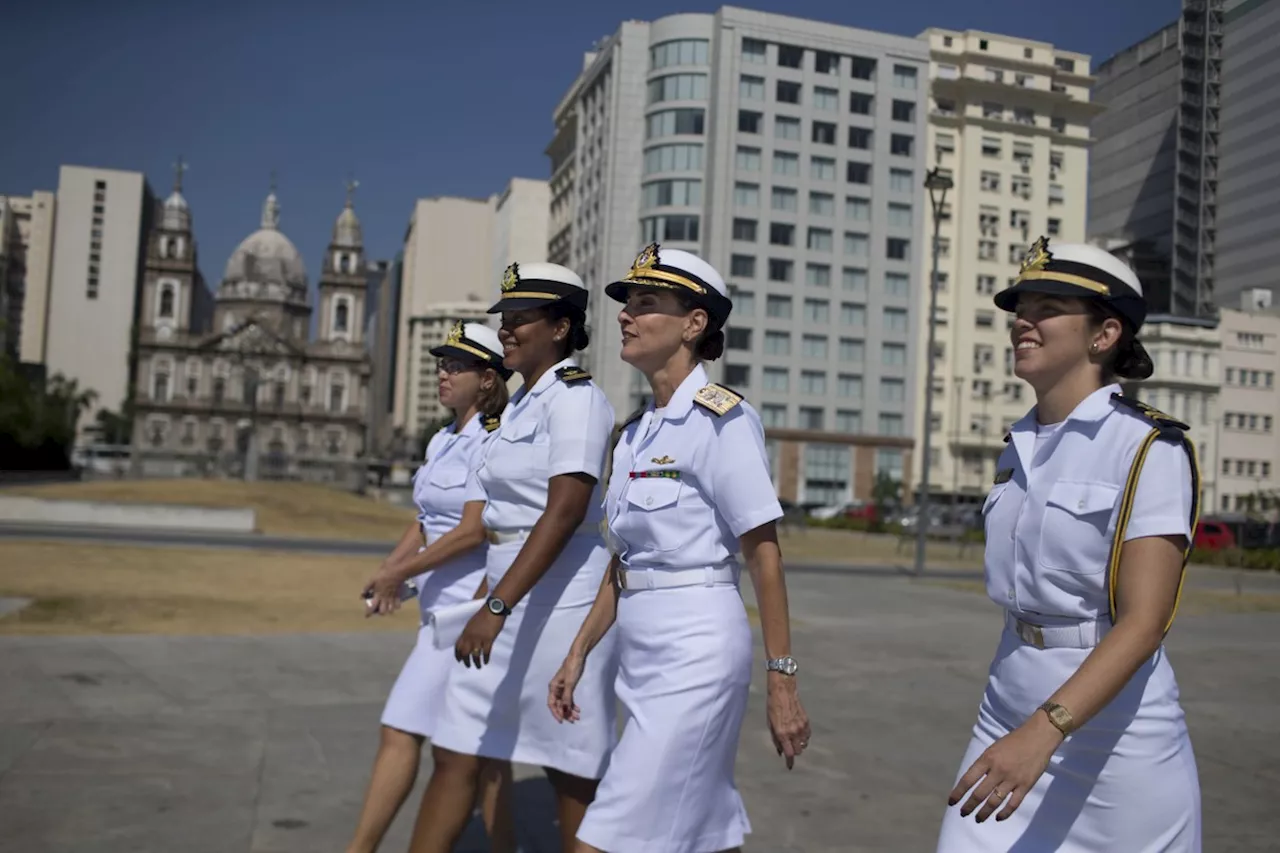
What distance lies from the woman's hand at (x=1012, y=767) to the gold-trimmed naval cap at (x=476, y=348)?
2.85 m

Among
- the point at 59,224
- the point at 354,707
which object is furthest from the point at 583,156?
the point at 59,224

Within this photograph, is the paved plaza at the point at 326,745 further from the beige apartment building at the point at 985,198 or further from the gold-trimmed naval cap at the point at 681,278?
the beige apartment building at the point at 985,198

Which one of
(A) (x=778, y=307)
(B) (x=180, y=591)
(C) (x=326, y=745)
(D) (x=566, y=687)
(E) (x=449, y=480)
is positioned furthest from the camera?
(A) (x=778, y=307)

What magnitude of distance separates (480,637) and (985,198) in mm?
83711

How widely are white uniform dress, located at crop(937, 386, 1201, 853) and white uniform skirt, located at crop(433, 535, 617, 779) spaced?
1.43 metres

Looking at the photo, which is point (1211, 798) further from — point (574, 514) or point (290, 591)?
point (290, 591)

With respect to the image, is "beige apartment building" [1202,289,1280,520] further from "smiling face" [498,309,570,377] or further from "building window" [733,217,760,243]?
"smiling face" [498,309,570,377]

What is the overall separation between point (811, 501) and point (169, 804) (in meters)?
71.0

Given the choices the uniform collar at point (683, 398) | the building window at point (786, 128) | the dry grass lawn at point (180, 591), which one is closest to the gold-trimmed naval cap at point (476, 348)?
the uniform collar at point (683, 398)

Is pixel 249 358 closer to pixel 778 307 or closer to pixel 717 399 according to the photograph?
pixel 778 307

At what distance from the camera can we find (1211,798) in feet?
19.1

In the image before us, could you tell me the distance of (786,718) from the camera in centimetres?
304

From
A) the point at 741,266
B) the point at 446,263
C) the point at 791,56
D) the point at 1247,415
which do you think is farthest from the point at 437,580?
the point at 446,263

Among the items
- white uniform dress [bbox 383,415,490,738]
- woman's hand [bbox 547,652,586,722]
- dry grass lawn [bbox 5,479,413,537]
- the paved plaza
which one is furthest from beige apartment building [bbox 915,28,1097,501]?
woman's hand [bbox 547,652,586,722]
